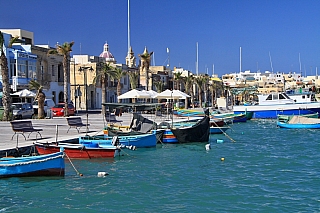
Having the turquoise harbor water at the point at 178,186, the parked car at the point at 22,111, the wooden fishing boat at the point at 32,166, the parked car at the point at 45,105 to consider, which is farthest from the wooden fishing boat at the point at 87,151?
the parked car at the point at 45,105

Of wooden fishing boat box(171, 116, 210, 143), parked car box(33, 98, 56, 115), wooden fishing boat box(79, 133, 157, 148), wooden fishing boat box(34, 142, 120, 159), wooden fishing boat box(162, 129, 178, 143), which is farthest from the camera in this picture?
parked car box(33, 98, 56, 115)

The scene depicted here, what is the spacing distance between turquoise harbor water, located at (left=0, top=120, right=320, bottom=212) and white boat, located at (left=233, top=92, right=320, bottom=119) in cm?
2997

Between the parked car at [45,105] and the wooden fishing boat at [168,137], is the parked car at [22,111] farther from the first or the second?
the wooden fishing boat at [168,137]

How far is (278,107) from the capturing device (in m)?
52.0

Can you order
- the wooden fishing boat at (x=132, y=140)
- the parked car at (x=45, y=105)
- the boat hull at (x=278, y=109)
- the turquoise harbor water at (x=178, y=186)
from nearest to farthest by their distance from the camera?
the turquoise harbor water at (x=178, y=186) → the wooden fishing boat at (x=132, y=140) → the parked car at (x=45, y=105) → the boat hull at (x=278, y=109)

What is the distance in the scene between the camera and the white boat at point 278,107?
50.1 m

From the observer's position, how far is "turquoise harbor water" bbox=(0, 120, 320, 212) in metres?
12.1

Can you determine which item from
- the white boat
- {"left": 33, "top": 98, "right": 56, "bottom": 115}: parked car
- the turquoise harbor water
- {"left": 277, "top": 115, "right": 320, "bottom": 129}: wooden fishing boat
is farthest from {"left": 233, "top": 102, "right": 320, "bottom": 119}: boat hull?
the turquoise harbor water

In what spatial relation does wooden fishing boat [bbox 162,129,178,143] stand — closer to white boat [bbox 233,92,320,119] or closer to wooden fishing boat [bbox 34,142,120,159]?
wooden fishing boat [bbox 34,142,120,159]

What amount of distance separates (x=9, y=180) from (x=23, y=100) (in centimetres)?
3239

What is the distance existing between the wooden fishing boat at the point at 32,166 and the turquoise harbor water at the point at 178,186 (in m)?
0.26

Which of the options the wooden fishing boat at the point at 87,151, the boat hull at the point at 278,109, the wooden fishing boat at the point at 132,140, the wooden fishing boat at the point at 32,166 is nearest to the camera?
the wooden fishing boat at the point at 32,166

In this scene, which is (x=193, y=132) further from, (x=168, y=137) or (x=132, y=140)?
(x=132, y=140)

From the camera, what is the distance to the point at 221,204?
40.5 feet
